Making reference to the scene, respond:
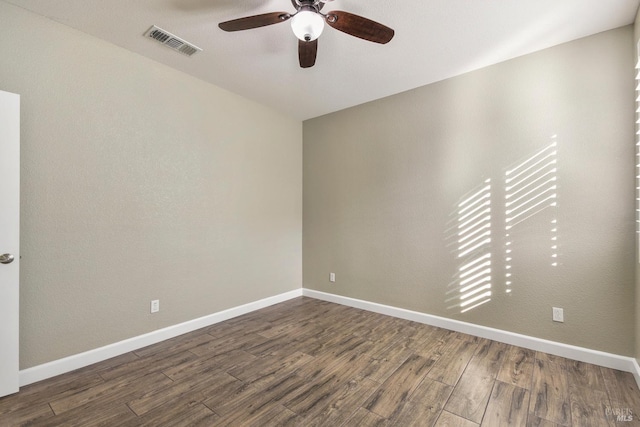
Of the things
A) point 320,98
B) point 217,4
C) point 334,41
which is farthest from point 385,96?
point 217,4

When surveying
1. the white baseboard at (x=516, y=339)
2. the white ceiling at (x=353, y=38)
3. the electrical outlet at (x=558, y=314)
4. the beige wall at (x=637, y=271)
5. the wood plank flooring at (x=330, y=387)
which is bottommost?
the wood plank flooring at (x=330, y=387)

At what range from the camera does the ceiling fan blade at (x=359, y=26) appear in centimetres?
176

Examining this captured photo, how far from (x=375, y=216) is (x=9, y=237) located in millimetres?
3327

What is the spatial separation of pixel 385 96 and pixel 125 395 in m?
3.82

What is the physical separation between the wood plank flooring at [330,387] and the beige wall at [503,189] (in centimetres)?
49

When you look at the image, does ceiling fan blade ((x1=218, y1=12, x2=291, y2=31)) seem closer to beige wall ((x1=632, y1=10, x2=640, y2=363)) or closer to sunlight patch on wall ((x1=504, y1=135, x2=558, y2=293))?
sunlight patch on wall ((x1=504, y1=135, x2=558, y2=293))

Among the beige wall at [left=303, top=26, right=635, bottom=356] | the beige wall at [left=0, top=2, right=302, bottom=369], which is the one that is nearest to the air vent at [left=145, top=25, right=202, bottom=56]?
the beige wall at [left=0, top=2, right=302, bottom=369]

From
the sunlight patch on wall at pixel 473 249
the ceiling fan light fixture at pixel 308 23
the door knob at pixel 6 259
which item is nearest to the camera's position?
the ceiling fan light fixture at pixel 308 23

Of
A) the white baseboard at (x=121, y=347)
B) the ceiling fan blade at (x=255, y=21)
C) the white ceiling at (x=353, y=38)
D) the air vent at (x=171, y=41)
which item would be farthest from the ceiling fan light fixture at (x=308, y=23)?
the white baseboard at (x=121, y=347)

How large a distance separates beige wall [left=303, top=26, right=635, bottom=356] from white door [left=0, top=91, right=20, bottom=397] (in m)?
3.12

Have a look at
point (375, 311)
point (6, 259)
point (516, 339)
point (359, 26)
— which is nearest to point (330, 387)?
point (375, 311)

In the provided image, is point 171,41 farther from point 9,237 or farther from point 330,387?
point 330,387

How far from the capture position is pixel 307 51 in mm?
2088

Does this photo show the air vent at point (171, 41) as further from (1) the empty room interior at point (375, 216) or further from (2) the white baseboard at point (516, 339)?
(2) the white baseboard at point (516, 339)
